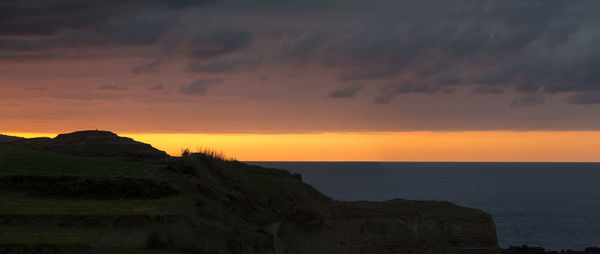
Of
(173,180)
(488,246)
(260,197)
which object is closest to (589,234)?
(488,246)

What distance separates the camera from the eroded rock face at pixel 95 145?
1497 inches

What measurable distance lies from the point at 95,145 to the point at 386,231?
2327cm

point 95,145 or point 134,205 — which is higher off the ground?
point 95,145

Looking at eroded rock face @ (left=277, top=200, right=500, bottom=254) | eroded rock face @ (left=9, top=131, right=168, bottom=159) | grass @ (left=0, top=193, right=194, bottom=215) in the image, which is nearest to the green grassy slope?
grass @ (left=0, top=193, right=194, bottom=215)

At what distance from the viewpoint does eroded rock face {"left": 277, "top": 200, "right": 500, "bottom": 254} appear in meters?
22.9

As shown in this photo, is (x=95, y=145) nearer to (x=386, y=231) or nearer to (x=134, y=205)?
(x=134, y=205)

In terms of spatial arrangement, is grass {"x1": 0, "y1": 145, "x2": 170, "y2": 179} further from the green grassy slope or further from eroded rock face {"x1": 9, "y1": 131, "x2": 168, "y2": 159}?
eroded rock face {"x1": 9, "y1": 131, "x2": 168, "y2": 159}

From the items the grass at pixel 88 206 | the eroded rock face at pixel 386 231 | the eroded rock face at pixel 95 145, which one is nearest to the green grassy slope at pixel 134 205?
the grass at pixel 88 206

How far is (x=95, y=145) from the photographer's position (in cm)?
3984

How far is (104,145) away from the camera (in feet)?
132

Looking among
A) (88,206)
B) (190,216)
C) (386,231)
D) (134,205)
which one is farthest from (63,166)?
(386,231)

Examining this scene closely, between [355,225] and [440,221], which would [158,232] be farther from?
[440,221]

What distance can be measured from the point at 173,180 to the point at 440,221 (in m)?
11.6

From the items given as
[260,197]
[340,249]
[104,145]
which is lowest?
[340,249]
